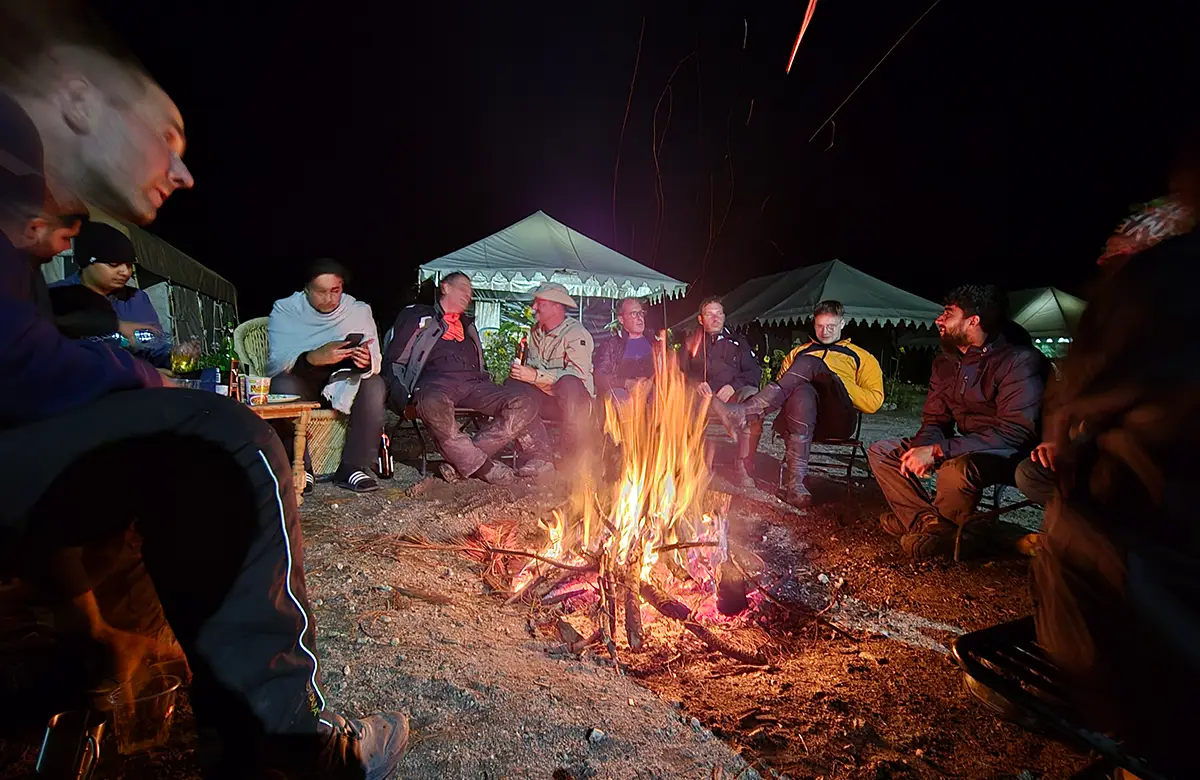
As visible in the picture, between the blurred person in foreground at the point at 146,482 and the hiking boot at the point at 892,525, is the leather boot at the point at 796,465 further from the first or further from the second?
the blurred person in foreground at the point at 146,482

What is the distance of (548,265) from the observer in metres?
12.7

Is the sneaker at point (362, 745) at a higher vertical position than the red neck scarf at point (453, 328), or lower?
lower

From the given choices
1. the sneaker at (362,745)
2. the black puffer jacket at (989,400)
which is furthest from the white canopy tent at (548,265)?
the sneaker at (362,745)

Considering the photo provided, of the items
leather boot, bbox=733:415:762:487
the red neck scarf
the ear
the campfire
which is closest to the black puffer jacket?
leather boot, bbox=733:415:762:487

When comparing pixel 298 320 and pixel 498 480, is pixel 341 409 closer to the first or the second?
pixel 298 320

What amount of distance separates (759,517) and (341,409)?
4120 millimetres

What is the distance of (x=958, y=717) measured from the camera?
2.28 m

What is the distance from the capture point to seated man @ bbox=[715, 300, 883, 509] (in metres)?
5.86

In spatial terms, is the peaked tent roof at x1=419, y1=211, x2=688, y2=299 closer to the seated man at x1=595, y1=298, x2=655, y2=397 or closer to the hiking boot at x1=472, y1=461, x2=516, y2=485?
the seated man at x1=595, y1=298, x2=655, y2=397

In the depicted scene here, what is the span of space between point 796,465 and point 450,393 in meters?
3.65

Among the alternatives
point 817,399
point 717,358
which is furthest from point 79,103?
point 717,358

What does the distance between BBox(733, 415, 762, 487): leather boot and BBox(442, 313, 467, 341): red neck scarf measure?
3.36 m

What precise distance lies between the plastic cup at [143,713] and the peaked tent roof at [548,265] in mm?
10923

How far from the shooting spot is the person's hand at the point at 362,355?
542cm
